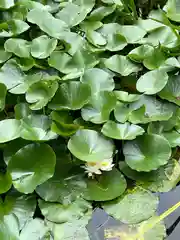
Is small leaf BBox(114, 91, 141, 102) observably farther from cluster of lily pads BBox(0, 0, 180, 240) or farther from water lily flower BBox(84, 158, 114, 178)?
water lily flower BBox(84, 158, 114, 178)

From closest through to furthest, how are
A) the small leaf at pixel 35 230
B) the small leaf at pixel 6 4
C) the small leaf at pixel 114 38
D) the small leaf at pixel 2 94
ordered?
the small leaf at pixel 35 230, the small leaf at pixel 2 94, the small leaf at pixel 114 38, the small leaf at pixel 6 4

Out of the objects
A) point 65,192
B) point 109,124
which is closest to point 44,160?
point 65,192

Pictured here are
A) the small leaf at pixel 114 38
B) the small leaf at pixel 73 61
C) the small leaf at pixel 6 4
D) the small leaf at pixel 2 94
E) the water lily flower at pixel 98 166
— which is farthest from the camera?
the small leaf at pixel 6 4

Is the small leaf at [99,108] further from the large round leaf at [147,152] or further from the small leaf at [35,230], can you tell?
the small leaf at [35,230]

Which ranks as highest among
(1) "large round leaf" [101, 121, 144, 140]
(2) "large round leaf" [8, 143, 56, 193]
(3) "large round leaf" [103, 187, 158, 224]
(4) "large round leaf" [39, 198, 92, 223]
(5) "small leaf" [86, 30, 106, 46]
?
(5) "small leaf" [86, 30, 106, 46]

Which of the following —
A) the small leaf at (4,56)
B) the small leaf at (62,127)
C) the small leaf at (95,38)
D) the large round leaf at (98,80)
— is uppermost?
the small leaf at (95,38)

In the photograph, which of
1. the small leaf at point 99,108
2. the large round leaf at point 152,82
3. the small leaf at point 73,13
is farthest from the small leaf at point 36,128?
the small leaf at point 73,13

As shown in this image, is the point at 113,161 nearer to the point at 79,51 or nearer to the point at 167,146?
the point at 167,146

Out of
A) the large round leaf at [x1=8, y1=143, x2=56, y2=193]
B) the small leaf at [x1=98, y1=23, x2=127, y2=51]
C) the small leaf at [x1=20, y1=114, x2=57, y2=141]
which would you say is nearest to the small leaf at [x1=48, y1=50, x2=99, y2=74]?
the small leaf at [x1=98, y1=23, x2=127, y2=51]
